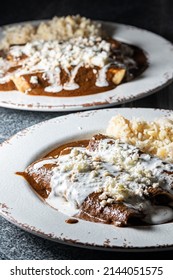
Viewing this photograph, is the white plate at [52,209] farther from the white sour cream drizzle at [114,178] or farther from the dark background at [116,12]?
the dark background at [116,12]

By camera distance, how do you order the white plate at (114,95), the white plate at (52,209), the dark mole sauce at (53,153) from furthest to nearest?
1. the white plate at (114,95)
2. the dark mole sauce at (53,153)
3. the white plate at (52,209)

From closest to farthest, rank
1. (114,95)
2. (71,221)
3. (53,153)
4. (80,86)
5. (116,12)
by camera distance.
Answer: (71,221) → (53,153) → (114,95) → (80,86) → (116,12)

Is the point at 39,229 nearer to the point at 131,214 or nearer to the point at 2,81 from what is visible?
the point at 131,214

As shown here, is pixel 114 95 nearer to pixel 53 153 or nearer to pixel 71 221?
pixel 53 153

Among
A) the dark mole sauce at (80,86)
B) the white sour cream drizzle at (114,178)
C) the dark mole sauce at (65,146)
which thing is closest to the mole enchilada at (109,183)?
the white sour cream drizzle at (114,178)

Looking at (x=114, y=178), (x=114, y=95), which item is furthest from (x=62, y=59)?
(x=114, y=178)

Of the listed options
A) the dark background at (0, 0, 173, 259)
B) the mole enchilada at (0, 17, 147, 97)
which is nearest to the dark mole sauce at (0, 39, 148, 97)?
the mole enchilada at (0, 17, 147, 97)

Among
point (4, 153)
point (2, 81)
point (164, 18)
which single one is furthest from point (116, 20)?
point (4, 153)
